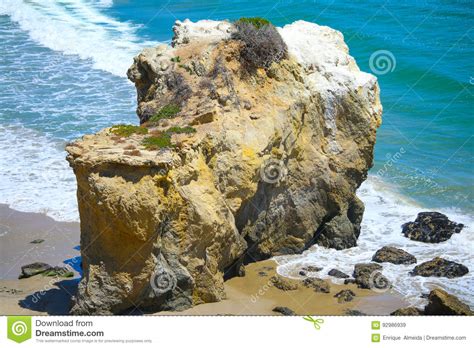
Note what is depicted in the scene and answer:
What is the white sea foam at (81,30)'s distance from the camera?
4043 centimetres

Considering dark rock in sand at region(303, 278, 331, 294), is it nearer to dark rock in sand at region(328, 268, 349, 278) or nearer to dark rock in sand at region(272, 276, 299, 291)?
dark rock in sand at region(272, 276, 299, 291)

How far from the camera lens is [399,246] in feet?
71.0

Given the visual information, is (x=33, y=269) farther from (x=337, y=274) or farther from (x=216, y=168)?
(x=337, y=274)

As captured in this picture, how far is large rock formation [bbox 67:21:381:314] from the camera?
54.1 feet

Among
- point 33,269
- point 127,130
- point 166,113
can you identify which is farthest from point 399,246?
point 33,269

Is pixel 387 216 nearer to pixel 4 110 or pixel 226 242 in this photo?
pixel 226 242

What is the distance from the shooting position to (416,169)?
92.0 feet

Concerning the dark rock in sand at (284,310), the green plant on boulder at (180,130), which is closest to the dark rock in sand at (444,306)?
the dark rock in sand at (284,310)

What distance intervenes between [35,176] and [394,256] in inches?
424

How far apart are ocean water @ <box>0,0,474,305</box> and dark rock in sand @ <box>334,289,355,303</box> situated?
47.5 inches

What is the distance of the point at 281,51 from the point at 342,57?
2163 millimetres

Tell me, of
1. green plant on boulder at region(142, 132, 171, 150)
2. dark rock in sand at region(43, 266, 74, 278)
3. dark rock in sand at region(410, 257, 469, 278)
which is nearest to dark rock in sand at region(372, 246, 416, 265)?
dark rock in sand at region(410, 257, 469, 278)

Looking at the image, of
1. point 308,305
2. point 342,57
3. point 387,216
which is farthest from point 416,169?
point 308,305

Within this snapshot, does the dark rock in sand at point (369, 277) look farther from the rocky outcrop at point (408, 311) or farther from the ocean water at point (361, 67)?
the rocky outcrop at point (408, 311)
